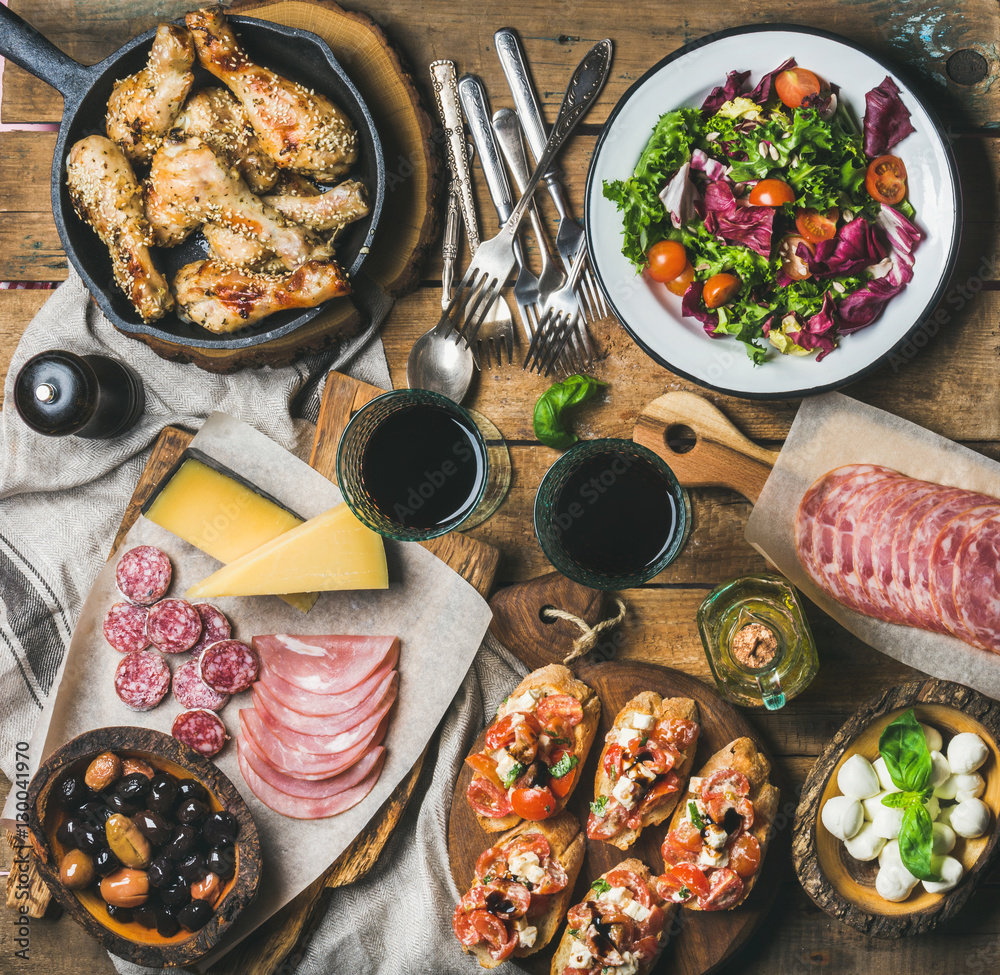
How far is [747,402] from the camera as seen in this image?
8.44ft

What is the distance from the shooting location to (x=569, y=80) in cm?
253

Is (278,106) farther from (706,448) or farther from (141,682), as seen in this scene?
(141,682)

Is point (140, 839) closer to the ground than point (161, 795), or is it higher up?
closer to the ground

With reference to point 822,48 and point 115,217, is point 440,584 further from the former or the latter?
point 822,48

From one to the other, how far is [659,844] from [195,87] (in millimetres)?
2852

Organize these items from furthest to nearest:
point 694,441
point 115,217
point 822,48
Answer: point 694,441, point 115,217, point 822,48

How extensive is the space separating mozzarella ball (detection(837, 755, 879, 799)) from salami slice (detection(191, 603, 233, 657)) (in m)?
2.00

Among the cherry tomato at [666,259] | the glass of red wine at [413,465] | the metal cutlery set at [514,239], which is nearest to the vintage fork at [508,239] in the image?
the metal cutlery set at [514,239]

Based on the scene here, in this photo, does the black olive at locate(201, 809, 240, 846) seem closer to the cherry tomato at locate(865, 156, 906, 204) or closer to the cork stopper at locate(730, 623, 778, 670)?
the cork stopper at locate(730, 623, 778, 670)

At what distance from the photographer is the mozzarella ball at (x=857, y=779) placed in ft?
7.58

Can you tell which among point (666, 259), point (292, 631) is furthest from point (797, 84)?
point (292, 631)

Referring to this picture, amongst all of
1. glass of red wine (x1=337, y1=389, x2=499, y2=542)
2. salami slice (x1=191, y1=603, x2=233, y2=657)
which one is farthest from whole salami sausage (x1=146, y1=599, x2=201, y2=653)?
glass of red wine (x1=337, y1=389, x2=499, y2=542)

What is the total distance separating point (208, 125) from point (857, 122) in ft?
6.49

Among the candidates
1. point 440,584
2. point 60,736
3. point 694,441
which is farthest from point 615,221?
point 60,736
